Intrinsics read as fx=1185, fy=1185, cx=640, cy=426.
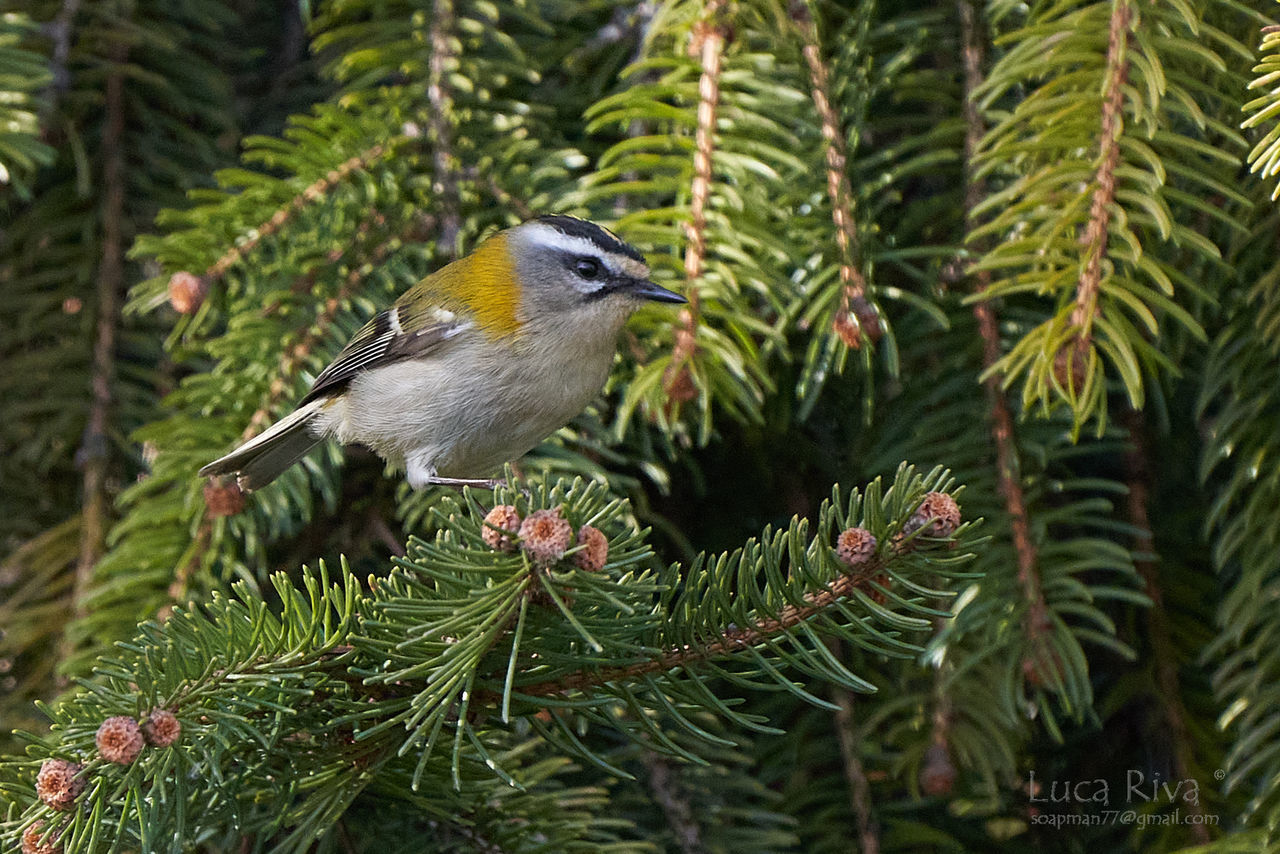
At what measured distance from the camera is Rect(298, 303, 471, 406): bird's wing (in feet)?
6.51

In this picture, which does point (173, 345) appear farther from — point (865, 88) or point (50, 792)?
point (865, 88)

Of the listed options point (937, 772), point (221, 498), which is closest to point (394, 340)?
point (221, 498)

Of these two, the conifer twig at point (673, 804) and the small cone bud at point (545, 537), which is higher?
the small cone bud at point (545, 537)

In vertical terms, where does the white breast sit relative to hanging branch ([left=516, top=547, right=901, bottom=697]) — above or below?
below

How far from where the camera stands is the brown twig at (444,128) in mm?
1835

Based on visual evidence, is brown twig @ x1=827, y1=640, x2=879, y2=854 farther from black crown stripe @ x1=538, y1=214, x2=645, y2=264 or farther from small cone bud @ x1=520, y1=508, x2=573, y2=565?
small cone bud @ x1=520, y1=508, x2=573, y2=565

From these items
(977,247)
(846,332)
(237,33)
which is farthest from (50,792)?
(237,33)

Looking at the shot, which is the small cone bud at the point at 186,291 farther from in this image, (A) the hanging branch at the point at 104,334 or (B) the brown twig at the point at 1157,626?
(B) the brown twig at the point at 1157,626

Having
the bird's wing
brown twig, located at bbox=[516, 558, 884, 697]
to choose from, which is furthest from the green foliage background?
the bird's wing

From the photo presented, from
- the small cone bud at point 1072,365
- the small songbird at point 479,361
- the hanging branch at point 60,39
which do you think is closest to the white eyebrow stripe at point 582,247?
the small songbird at point 479,361

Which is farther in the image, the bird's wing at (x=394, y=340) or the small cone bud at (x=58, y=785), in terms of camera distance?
the bird's wing at (x=394, y=340)

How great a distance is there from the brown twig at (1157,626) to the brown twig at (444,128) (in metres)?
1.05

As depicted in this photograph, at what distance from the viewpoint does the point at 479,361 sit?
6.73ft

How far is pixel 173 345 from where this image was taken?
1.90m
